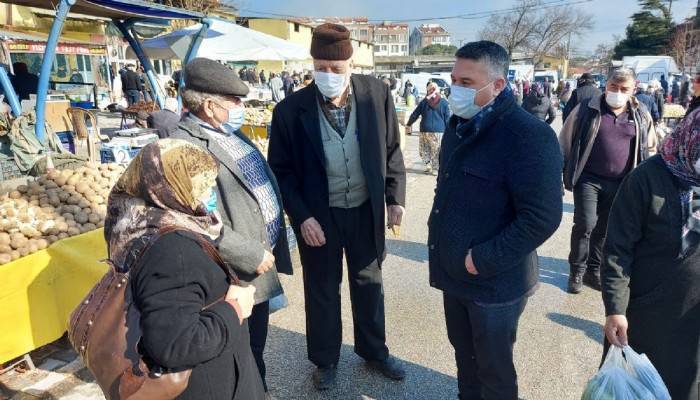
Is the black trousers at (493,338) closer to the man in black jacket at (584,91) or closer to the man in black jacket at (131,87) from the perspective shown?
the man in black jacket at (584,91)

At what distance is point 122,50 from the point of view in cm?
2395

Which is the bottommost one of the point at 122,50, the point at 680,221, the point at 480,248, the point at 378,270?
the point at 378,270

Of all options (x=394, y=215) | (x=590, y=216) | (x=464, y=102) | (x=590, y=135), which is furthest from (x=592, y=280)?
(x=464, y=102)

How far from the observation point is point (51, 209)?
344 centimetres

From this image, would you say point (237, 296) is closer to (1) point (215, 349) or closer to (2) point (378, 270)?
(1) point (215, 349)

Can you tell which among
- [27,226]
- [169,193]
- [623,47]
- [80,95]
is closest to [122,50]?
[80,95]

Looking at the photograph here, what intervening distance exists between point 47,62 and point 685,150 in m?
6.32

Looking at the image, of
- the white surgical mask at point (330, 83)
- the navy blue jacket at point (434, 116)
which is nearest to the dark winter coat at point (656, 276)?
the white surgical mask at point (330, 83)

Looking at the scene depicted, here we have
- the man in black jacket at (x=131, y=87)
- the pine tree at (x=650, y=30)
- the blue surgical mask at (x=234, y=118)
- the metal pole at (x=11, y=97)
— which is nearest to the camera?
the blue surgical mask at (x=234, y=118)

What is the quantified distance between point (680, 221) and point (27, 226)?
363cm

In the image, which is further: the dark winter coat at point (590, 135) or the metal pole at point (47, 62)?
the metal pole at point (47, 62)

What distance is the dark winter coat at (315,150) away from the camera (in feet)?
8.43

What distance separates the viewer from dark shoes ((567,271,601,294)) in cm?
411

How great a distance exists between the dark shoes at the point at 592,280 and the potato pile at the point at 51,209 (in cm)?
406
